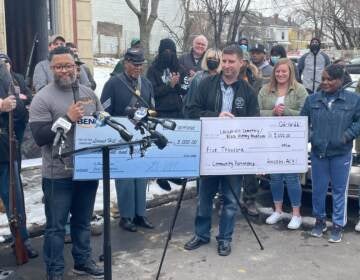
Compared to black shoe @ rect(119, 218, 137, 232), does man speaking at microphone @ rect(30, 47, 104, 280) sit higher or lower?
higher

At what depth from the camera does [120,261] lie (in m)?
5.14

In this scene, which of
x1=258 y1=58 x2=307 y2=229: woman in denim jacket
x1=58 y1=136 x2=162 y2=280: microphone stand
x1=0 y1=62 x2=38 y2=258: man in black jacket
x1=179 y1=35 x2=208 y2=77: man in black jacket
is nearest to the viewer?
x1=58 y1=136 x2=162 y2=280: microphone stand

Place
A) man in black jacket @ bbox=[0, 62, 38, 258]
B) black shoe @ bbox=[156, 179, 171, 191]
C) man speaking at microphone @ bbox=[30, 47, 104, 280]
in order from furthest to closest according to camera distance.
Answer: black shoe @ bbox=[156, 179, 171, 191], man in black jacket @ bbox=[0, 62, 38, 258], man speaking at microphone @ bbox=[30, 47, 104, 280]

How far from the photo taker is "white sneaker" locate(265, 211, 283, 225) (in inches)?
247

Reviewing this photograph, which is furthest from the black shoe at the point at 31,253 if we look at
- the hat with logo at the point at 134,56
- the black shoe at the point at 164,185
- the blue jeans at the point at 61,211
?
the black shoe at the point at 164,185

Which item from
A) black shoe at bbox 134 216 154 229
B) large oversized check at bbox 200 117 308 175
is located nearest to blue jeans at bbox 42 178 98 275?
large oversized check at bbox 200 117 308 175

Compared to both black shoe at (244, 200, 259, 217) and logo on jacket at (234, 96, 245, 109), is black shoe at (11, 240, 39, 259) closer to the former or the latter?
logo on jacket at (234, 96, 245, 109)

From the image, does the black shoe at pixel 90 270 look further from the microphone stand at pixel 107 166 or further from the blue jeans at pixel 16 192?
the microphone stand at pixel 107 166

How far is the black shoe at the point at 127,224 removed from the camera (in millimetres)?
6016

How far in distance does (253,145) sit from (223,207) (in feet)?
2.30

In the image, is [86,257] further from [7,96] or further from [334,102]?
[334,102]

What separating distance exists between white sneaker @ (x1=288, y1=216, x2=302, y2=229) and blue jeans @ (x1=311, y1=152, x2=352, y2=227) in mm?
355

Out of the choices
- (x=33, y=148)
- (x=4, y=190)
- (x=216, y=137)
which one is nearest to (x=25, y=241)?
(x=4, y=190)

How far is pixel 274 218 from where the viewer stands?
6289mm
